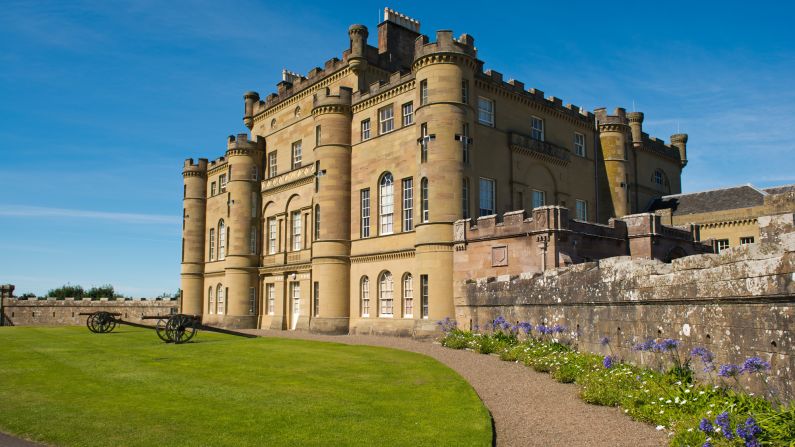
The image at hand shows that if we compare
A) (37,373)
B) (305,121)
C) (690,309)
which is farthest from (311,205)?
(690,309)

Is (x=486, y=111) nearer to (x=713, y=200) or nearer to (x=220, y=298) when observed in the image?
(x=713, y=200)

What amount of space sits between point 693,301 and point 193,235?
44.3 m

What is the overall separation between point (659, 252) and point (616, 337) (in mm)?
14599

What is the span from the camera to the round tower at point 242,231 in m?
41.8

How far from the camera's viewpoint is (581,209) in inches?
1465

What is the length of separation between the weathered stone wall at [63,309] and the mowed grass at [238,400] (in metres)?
45.0

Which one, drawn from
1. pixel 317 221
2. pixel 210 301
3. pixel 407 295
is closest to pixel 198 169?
pixel 210 301

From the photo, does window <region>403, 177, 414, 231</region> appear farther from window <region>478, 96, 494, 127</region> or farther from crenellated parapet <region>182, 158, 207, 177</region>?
crenellated parapet <region>182, 158, 207, 177</region>

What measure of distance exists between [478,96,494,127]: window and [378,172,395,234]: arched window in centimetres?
533

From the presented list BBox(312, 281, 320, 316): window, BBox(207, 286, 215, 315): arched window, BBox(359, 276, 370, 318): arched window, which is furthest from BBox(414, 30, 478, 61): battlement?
BBox(207, 286, 215, 315): arched window

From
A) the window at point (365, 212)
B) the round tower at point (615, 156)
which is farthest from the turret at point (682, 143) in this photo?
the window at point (365, 212)

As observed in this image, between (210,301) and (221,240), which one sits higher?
(221,240)

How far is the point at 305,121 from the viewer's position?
39438 mm

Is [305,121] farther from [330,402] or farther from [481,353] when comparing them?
[330,402]
